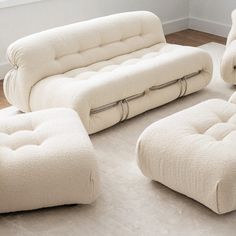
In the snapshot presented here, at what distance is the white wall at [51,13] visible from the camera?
3869 millimetres

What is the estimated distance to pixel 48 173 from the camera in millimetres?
2152

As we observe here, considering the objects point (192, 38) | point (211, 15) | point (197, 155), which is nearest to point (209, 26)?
point (211, 15)

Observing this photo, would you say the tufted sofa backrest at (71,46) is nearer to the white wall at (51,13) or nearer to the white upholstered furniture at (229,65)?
the white upholstered furniture at (229,65)

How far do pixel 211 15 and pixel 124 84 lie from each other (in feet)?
7.35

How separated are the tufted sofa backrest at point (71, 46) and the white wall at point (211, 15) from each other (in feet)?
4.32

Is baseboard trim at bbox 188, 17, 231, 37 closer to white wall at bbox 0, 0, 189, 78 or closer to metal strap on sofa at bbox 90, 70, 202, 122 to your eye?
white wall at bbox 0, 0, 189, 78

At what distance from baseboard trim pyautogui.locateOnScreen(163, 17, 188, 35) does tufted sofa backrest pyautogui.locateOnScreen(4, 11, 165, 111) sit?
4.31ft

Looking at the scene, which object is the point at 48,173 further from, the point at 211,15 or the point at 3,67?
the point at 211,15

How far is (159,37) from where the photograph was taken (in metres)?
3.62

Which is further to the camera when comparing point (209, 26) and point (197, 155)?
point (209, 26)

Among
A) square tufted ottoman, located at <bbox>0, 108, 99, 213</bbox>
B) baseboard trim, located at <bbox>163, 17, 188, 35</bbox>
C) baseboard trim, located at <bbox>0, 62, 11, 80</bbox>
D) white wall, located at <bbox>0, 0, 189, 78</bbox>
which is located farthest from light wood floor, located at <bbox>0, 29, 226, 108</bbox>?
square tufted ottoman, located at <bbox>0, 108, 99, 213</bbox>

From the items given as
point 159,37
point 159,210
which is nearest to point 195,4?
point 159,37

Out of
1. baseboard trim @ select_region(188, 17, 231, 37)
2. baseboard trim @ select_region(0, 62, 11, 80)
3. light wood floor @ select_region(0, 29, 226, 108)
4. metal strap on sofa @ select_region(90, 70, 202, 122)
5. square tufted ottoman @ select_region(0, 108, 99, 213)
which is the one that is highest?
square tufted ottoman @ select_region(0, 108, 99, 213)

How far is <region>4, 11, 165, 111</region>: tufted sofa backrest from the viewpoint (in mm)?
3033
